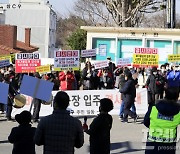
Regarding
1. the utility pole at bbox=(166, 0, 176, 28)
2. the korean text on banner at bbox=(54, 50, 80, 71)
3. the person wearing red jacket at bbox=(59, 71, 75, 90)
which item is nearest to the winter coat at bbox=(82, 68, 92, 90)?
the person wearing red jacket at bbox=(59, 71, 75, 90)

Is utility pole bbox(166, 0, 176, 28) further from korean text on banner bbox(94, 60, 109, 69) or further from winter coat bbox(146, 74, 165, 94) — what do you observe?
winter coat bbox(146, 74, 165, 94)

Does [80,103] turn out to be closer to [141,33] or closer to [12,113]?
[12,113]

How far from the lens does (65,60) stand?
17.1 meters

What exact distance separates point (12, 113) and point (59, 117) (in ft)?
33.0

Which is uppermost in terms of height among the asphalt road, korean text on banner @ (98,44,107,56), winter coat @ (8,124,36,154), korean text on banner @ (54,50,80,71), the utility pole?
the utility pole

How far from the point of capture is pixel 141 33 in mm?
29312

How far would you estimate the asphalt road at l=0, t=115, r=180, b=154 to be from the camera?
454 inches

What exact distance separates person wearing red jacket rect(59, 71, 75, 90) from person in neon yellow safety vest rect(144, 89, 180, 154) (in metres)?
10.7

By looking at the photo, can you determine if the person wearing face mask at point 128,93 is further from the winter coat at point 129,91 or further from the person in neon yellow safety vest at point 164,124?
the person in neon yellow safety vest at point 164,124

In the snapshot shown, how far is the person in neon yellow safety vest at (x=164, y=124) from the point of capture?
689 centimetres

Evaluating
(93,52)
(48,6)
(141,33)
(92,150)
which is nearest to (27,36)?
(48,6)

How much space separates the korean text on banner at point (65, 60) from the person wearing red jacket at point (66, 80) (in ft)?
1.58

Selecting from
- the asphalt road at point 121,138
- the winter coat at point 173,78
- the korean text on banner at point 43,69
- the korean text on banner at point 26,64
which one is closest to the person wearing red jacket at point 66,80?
the korean text on banner at point 43,69

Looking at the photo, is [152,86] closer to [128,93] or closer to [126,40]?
[128,93]
